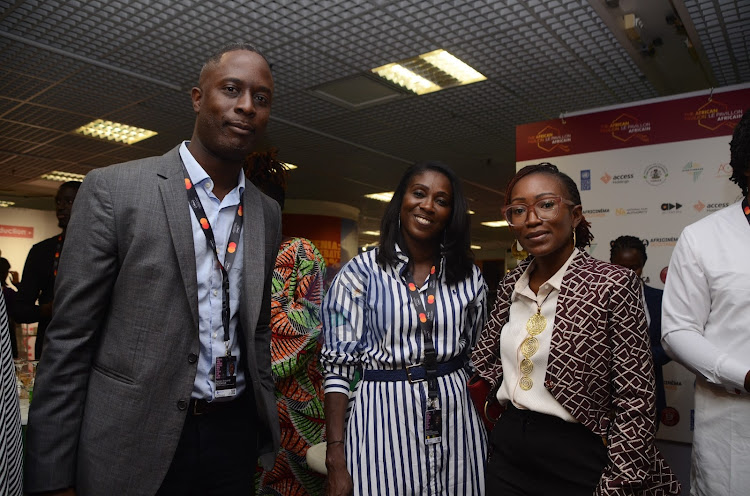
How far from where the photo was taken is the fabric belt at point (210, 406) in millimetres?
1415

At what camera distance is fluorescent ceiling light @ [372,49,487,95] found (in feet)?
15.3

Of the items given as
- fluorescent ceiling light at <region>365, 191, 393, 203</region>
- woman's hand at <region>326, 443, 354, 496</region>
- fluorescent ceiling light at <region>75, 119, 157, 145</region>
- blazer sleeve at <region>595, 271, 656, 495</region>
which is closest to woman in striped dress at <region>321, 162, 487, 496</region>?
woman's hand at <region>326, 443, 354, 496</region>

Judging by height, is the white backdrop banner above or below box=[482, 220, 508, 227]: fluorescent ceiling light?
below

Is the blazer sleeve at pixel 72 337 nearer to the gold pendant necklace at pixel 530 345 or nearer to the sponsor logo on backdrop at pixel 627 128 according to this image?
the gold pendant necklace at pixel 530 345

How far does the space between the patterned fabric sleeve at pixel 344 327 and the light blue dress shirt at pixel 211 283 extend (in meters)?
0.43

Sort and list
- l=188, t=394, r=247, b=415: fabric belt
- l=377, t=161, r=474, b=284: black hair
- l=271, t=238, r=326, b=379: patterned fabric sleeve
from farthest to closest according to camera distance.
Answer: l=271, t=238, r=326, b=379: patterned fabric sleeve → l=377, t=161, r=474, b=284: black hair → l=188, t=394, r=247, b=415: fabric belt

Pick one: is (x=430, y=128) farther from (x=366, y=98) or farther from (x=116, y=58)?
(x=116, y=58)

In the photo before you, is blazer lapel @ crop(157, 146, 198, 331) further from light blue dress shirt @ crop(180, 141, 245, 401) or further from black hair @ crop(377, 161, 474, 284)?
black hair @ crop(377, 161, 474, 284)

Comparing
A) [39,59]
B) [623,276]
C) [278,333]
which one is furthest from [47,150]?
[623,276]

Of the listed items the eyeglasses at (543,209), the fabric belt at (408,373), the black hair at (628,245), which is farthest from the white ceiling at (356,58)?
the fabric belt at (408,373)

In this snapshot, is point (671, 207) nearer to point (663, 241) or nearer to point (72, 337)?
point (663, 241)

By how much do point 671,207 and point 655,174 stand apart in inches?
9.7

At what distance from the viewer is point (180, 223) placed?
1391 mm

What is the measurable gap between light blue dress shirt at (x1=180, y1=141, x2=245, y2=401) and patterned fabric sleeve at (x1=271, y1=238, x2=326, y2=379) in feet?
3.80
